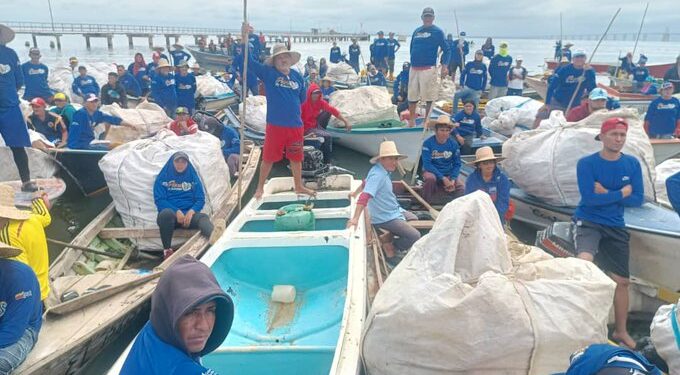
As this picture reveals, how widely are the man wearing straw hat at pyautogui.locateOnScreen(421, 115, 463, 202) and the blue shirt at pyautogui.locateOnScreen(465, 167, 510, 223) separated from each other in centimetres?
122

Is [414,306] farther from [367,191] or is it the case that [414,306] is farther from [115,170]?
[115,170]

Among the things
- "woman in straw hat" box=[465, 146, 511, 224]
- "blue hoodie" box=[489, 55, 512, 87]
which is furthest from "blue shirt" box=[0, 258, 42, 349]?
"blue hoodie" box=[489, 55, 512, 87]

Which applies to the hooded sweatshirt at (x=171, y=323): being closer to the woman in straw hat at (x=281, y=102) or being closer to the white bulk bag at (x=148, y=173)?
the woman in straw hat at (x=281, y=102)

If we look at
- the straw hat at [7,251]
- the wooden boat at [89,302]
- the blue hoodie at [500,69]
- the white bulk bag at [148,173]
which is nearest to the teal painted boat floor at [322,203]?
the white bulk bag at [148,173]

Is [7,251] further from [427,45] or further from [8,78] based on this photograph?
[427,45]

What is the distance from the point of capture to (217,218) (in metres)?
5.86

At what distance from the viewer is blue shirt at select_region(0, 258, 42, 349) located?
2848 millimetres

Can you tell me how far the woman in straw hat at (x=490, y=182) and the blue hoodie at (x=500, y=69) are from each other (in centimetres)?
915

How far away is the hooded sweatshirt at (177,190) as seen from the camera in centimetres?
549

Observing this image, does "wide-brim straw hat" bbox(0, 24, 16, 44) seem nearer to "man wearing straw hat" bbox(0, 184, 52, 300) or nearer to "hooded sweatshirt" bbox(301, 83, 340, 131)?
"man wearing straw hat" bbox(0, 184, 52, 300)

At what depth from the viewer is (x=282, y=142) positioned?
5645 mm

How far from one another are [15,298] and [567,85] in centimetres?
875

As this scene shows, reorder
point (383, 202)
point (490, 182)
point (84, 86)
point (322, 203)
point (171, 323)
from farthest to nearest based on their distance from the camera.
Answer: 1. point (84, 86)
2. point (322, 203)
3. point (490, 182)
4. point (383, 202)
5. point (171, 323)

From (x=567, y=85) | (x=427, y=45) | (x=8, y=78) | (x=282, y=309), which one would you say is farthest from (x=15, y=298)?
(x=567, y=85)
